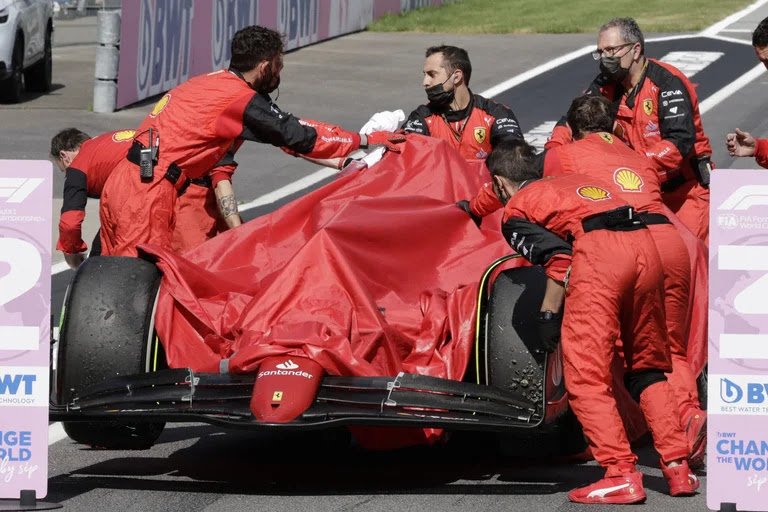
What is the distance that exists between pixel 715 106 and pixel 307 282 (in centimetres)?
1345

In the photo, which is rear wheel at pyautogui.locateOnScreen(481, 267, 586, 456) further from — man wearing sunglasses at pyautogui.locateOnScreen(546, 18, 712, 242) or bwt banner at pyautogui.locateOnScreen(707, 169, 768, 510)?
man wearing sunglasses at pyautogui.locateOnScreen(546, 18, 712, 242)

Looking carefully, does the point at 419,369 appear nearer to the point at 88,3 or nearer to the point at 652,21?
the point at 652,21

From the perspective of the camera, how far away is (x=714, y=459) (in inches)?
244

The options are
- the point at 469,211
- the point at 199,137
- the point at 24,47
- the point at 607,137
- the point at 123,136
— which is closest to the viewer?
the point at 607,137

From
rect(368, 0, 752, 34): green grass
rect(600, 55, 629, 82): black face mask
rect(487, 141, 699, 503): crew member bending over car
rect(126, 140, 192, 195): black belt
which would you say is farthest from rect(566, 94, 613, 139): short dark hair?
rect(368, 0, 752, 34): green grass

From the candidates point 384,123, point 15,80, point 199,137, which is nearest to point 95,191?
point 199,137

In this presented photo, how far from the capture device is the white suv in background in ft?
61.9

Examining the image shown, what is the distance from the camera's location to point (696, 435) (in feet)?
23.3

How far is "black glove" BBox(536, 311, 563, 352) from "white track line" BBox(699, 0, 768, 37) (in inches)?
803

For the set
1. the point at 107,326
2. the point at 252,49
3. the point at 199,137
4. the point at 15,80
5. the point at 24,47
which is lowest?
the point at 15,80

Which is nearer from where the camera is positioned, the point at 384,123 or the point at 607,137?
the point at 607,137

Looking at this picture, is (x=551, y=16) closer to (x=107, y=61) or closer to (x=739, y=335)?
(x=107, y=61)

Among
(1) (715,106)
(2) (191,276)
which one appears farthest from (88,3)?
(2) (191,276)

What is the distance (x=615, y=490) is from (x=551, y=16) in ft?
80.8
